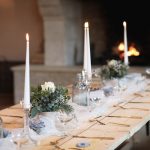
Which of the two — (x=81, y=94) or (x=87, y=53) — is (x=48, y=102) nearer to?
(x=81, y=94)

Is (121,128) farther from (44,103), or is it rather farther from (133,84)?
(133,84)

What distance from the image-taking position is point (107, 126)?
2129 mm

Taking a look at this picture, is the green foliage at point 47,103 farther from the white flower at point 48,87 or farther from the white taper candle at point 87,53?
the white taper candle at point 87,53

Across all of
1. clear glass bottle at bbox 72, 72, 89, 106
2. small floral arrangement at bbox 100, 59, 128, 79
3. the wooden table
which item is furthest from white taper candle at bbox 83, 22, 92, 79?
small floral arrangement at bbox 100, 59, 128, 79

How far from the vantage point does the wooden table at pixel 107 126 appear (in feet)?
6.05

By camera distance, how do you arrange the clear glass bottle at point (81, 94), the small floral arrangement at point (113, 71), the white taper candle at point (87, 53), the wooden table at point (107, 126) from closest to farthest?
1. the wooden table at point (107, 126)
2. the clear glass bottle at point (81, 94)
3. the white taper candle at point (87, 53)
4. the small floral arrangement at point (113, 71)

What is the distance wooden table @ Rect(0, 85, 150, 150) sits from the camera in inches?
72.6

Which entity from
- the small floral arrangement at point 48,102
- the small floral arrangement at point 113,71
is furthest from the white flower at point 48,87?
the small floral arrangement at point 113,71

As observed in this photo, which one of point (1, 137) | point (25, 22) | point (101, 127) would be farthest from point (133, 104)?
point (25, 22)

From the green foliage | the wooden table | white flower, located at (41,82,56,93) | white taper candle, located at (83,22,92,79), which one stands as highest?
white taper candle, located at (83,22,92,79)

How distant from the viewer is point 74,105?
8.20 feet

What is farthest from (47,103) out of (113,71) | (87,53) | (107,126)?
(113,71)

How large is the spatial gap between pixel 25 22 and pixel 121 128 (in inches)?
173

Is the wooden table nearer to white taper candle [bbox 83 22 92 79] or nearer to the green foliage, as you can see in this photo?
the green foliage
